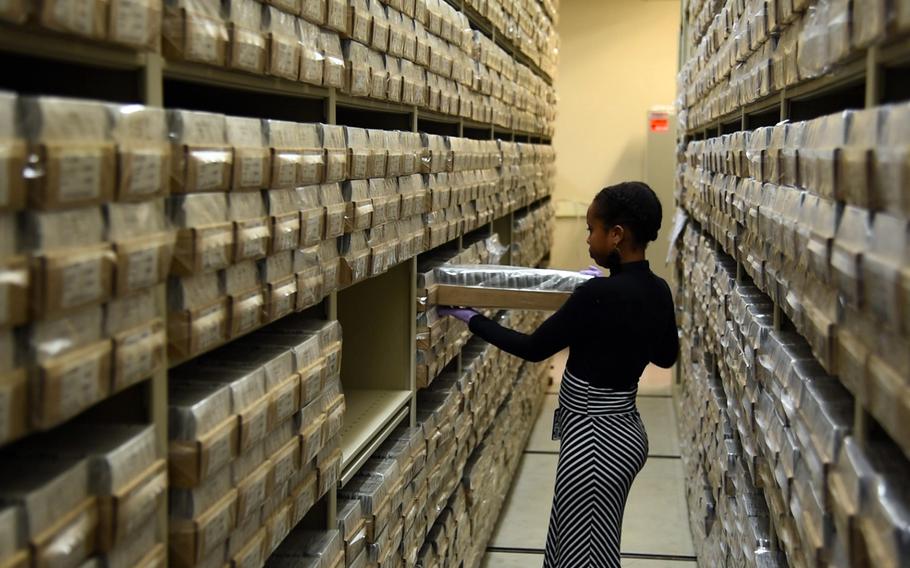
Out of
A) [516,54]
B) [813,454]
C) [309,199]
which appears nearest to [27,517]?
[309,199]

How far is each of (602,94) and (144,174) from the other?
9031 mm

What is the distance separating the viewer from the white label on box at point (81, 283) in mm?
1170

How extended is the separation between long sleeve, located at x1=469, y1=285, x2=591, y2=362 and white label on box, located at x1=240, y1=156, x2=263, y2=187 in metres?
1.36

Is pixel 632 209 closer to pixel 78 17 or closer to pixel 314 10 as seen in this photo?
pixel 314 10

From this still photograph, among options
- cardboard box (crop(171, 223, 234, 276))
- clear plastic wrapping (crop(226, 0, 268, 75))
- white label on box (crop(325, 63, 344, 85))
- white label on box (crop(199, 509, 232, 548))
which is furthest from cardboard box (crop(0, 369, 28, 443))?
white label on box (crop(325, 63, 344, 85))

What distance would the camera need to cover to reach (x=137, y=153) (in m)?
1.33

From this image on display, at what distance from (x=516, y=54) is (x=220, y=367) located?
4371mm

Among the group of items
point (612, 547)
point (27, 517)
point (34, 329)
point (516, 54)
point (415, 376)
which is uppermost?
point (516, 54)

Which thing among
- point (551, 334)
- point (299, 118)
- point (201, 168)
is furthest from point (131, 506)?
point (551, 334)

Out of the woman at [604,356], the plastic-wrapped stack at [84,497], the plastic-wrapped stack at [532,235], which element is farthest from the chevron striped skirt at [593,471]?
the plastic-wrapped stack at [532,235]

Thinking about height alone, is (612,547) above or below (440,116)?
below

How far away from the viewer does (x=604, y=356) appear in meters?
3.04

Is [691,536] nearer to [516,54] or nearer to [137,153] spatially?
[516,54]

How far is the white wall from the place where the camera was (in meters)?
9.89
